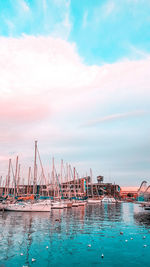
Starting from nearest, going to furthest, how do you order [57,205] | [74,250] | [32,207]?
[74,250]
[32,207]
[57,205]

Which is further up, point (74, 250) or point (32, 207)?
point (32, 207)

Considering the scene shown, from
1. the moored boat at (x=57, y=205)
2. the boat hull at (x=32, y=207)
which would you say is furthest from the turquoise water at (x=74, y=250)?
the moored boat at (x=57, y=205)

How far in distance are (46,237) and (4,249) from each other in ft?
23.8

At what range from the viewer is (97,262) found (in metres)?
19.9

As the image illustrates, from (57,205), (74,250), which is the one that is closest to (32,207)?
(57,205)

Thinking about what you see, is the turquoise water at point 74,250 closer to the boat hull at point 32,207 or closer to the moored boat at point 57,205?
the boat hull at point 32,207

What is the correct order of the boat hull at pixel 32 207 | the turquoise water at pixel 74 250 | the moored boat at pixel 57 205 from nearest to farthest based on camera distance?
the turquoise water at pixel 74 250, the boat hull at pixel 32 207, the moored boat at pixel 57 205

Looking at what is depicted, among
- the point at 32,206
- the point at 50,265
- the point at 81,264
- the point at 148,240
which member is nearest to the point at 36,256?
the point at 50,265

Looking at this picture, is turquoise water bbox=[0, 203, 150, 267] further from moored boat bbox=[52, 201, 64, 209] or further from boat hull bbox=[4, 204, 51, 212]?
moored boat bbox=[52, 201, 64, 209]

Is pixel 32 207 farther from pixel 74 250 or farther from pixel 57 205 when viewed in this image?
pixel 74 250

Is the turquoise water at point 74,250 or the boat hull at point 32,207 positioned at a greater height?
the boat hull at point 32,207

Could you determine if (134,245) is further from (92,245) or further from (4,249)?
(4,249)

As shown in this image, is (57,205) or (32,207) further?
(57,205)

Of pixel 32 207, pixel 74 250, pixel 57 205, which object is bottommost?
pixel 74 250
